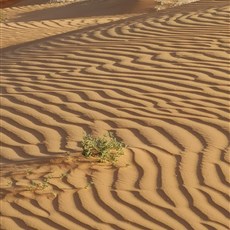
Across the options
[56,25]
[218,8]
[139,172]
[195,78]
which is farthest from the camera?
[56,25]

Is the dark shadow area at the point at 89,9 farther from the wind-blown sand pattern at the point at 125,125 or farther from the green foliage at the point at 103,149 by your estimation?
the green foliage at the point at 103,149

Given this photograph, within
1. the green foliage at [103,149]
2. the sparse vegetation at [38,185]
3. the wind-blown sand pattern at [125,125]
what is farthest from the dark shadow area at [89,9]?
the sparse vegetation at [38,185]

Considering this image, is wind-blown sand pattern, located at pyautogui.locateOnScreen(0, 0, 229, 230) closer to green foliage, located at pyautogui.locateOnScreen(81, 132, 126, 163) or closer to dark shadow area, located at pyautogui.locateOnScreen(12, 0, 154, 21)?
green foliage, located at pyautogui.locateOnScreen(81, 132, 126, 163)

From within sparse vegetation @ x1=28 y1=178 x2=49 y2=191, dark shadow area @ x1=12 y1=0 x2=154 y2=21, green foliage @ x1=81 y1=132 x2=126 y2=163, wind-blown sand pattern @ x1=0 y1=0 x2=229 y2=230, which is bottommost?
dark shadow area @ x1=12 y1=0 x2=154 y2=21

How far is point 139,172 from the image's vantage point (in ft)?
17.8

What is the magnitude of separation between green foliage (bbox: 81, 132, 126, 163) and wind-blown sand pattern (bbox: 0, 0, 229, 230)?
0.08 metres

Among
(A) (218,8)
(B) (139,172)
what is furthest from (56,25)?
(B) (139,172)

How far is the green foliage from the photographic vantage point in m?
5.61

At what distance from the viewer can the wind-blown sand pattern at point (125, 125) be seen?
192 inches

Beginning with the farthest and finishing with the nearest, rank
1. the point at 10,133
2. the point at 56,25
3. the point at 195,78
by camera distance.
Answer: the point at 56,25 < the point at 195,78 < the point at 10,133

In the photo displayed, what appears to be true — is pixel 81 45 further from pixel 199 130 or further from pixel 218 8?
pixel 199 130

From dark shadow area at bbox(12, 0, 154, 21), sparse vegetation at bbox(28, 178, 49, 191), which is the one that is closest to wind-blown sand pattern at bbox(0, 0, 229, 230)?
sparse vegetation at bbox(28, 178, 49, 191)

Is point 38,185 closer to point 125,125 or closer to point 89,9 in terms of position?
point 125,125

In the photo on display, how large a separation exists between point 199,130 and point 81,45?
4320mm
